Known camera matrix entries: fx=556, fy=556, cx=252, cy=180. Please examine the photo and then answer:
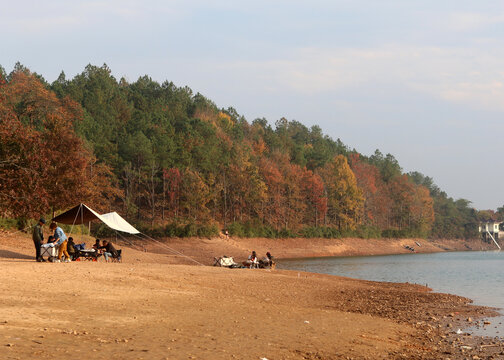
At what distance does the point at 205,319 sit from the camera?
14.1 metres

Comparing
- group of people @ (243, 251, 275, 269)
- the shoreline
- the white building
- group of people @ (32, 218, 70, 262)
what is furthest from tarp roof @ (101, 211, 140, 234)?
the white building

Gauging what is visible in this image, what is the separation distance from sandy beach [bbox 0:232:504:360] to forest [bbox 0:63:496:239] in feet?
45.4

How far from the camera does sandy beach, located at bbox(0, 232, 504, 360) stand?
10648 mm

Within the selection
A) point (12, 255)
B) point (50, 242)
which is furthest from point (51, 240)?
point (12, 255)

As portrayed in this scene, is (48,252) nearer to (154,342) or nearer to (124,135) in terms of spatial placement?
(154,342)

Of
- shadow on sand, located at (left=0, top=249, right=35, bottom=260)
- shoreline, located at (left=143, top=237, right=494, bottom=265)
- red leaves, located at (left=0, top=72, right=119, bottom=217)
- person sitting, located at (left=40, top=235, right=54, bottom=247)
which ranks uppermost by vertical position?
red leaves, located at (left=0, top=72, right=119, bottom=217)

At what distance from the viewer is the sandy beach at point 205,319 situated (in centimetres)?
1065

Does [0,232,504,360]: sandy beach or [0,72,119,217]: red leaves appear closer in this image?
[0,232,504,360]: sandy beach

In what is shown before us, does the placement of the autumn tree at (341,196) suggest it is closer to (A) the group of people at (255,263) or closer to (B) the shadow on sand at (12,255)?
(A) the group of people at (255,263)

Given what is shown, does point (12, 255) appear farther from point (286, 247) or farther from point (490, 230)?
point (490, 230)

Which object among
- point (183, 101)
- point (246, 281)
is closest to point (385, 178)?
point (183, 101)

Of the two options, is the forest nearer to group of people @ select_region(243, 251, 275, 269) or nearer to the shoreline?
the shoreline

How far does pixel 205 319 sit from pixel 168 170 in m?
62.5

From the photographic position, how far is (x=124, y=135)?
3103 inches
